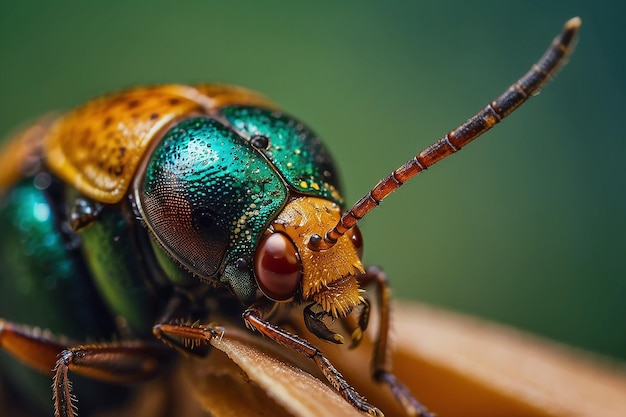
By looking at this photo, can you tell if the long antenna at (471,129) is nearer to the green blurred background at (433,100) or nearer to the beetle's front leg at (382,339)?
the beetle's front leg at (382,339)

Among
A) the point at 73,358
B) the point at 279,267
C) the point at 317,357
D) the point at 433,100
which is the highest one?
the point at 433,100

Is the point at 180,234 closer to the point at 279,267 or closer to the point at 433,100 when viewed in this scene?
the point at 279,267

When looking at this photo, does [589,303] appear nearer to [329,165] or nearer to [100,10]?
[329,165]

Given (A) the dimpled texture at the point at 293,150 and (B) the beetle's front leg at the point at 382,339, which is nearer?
(A) the dimpled texture at the point at 293,150

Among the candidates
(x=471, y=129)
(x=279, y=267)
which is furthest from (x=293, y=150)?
(x=471, y=129)

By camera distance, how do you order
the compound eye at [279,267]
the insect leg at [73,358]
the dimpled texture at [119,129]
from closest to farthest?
the compound eye at [279,267], the insect leg at [73,358], the dimpled texture at [119,129]

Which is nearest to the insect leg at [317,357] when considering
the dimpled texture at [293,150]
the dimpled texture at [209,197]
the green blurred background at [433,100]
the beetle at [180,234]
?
the beetle at [180,234]
